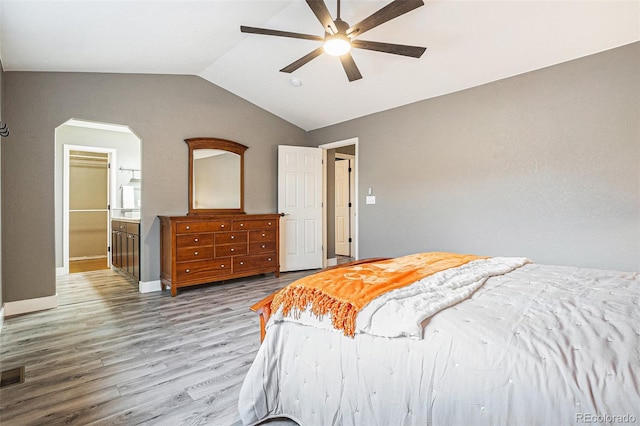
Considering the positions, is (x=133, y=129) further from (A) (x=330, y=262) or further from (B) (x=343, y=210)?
(B) (x=343, y=210)

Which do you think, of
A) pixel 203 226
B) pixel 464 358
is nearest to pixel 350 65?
pixel 464 358

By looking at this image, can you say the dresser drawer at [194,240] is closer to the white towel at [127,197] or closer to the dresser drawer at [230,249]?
the dresser drawer at [230,249]

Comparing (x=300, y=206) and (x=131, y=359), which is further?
(x=300, y=206)

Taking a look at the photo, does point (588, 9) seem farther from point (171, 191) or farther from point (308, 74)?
point (171, 191)

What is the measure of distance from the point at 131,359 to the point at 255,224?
8.46 ft

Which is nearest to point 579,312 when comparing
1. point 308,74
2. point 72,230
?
point 308,74

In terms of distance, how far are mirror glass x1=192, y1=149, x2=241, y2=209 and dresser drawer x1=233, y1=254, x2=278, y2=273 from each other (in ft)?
2.86

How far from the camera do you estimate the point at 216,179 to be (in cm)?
477

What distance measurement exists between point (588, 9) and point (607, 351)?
2.93 m

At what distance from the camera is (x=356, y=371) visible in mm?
1300

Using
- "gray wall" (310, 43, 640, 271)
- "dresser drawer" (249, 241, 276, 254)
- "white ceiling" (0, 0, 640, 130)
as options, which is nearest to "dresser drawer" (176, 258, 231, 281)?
"dresser drawer" (249, 241, 276, 254)

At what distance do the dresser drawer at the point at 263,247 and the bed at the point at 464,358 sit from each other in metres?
3.05

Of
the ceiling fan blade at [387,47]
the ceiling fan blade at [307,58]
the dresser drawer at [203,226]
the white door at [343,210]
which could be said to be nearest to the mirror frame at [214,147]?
the dresser drawer at [203,226]

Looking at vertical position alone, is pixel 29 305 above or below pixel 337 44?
below
